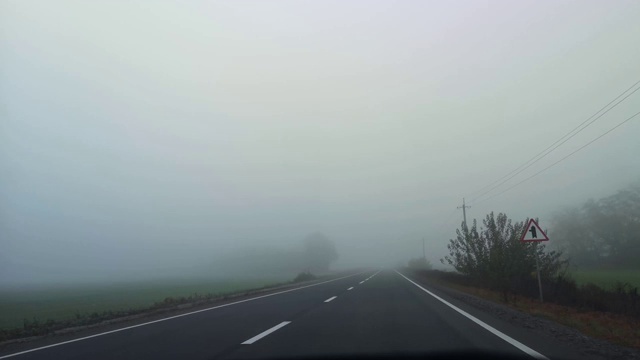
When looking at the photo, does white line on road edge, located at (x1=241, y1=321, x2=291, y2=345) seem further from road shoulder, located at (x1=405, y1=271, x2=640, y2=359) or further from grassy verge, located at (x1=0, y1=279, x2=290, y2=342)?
grassy verge, located at (x1=0, y1=279, x2=290, y2=342)

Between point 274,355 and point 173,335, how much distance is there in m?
4.32

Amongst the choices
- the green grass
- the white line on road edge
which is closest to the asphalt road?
the white line on road edge

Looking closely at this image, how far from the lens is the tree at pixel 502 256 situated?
75.9 feet

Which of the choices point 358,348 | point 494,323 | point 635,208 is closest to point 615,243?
point 635,208

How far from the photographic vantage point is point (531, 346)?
382 inches

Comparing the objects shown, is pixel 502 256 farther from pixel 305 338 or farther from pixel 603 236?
pixel 603 236

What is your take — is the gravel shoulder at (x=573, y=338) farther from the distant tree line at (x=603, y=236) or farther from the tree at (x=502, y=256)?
the distant tree line at (x=603, y=236)

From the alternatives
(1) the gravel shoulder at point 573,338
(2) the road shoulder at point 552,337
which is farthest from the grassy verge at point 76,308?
(1) the gravel shoulder at point 573,338

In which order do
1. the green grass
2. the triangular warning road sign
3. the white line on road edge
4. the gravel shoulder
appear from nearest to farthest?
the gravel shoulder → the white line on road edge → the triangular warning road sign → the green grass

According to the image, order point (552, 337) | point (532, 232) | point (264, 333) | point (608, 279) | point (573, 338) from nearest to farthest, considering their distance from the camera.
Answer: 1. point (573, 338)
2. point (552, 337)
3. point (264, 333)
4. point (532, 232)
5. point (608, 279)

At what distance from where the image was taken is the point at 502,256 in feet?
75.8

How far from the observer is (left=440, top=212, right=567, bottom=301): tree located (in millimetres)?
23122

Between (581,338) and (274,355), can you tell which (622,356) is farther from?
(274,355)

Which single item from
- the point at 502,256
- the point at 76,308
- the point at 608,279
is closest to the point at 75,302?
the point at 76,308
